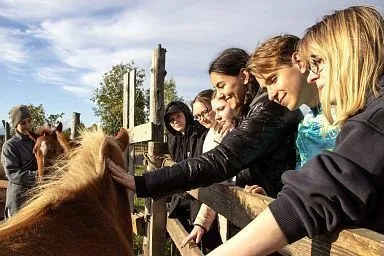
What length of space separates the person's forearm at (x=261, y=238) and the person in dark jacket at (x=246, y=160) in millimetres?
1065

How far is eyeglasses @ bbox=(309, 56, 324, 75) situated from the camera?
56.7 inches

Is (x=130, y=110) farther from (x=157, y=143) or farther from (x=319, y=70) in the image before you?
(x=319, y=70)

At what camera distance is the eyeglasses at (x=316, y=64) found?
1439 mm

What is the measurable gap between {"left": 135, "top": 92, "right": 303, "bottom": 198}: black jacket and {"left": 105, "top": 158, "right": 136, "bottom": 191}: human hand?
0.07 metres

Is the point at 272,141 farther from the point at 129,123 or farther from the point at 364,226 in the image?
the point at 129,123

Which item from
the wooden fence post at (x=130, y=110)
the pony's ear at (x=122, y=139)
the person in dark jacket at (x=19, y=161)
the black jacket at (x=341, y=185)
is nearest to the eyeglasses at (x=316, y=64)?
the black jacket at (x=341, y=185)

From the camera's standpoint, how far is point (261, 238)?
1.18 meters

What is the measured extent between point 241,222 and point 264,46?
1.01 metres

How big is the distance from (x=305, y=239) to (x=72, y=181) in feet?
3.95

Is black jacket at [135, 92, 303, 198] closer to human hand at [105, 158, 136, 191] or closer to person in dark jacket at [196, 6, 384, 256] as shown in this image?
human hand at [105, 158, 136, 191]

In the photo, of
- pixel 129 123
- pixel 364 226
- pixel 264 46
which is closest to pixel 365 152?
pixel 364 226

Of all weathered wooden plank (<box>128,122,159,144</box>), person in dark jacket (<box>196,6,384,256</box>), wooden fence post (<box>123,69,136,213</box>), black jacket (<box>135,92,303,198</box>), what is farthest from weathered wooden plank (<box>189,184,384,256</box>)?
wooden fence post (<box>123,69,136,213</box>)

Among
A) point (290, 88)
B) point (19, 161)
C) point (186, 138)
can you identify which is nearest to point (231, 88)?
point (290, 88)

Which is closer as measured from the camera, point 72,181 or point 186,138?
point 72,181
